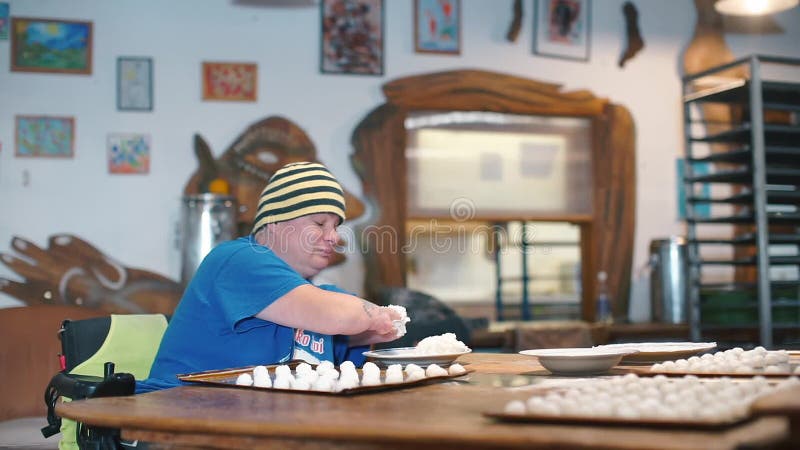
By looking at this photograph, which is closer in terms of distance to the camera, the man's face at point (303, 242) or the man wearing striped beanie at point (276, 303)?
the man wearing striped beanie at point (276, 303)

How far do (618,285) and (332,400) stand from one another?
412 cm

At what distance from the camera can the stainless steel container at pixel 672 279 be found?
5223 mm

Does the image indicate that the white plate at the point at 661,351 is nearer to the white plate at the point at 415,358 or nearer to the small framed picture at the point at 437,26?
the white plate at the point at 415,358

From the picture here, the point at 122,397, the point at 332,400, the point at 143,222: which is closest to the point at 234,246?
the point at 122,397

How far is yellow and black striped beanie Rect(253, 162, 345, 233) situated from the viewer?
2346 millimetres

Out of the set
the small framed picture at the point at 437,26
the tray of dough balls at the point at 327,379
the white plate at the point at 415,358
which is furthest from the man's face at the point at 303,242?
the small framed picture at the point at 437,26

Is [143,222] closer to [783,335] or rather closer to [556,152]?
[556,152]

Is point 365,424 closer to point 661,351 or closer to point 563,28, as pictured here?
point 661,351

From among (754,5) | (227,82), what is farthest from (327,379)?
(754,5)

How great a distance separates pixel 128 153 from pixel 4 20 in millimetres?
963

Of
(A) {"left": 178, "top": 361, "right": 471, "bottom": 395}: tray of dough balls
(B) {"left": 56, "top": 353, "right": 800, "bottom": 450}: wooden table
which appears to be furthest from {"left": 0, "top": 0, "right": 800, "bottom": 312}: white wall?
(B) {"left": 56, "top": 353, "right": 800, "bottom": 450}: wooden table

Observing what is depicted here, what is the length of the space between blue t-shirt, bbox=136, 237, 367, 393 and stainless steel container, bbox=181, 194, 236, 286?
228cm

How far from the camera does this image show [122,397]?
1609 mm

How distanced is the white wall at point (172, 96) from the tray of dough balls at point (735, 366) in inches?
127
